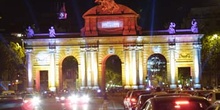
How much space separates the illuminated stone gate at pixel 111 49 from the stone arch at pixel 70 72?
1881 cm

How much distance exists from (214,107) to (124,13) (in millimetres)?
78640

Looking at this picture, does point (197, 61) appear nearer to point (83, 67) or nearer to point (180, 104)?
point (83, 67)

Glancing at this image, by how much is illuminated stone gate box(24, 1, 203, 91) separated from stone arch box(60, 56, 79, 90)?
61.7 ft

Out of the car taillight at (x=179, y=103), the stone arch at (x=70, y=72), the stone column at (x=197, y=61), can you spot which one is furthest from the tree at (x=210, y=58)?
the car taillight at (x=179, y=103)

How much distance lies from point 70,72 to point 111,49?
3339cm

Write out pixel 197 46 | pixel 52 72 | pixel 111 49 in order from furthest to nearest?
pixel 52 72 → pixel 111 49 → pixel 197 46

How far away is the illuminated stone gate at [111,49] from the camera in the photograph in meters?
92.1

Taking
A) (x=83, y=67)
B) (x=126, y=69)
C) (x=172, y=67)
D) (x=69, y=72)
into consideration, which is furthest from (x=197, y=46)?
(x=69, y=72)

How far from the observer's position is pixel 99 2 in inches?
3669

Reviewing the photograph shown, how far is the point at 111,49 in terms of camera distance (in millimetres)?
93438

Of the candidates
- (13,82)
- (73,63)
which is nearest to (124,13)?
(13,82)

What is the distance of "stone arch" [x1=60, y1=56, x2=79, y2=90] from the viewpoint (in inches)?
4592

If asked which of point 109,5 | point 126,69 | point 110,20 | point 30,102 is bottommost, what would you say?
point 30,102

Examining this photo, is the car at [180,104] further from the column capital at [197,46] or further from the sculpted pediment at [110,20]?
the column capital at [197,46]
